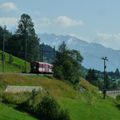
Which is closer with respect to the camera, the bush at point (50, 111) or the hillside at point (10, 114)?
the hillside at point (10, 114)

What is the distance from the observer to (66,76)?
3199 inches

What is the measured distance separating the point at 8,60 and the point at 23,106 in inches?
3226

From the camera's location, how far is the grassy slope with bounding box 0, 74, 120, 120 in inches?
2121

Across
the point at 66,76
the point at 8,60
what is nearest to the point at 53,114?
the point at 66,76

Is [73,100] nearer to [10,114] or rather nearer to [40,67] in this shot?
[10,114]

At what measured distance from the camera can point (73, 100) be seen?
202 feet

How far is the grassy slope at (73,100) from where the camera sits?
53875 mm

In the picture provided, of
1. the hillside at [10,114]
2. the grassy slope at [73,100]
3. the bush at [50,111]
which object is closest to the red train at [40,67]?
the grassy slope at [73,100]

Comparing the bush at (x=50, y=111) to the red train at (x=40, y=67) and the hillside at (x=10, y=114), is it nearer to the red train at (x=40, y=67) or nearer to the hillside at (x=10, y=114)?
the hillside at (x=10, y=114)

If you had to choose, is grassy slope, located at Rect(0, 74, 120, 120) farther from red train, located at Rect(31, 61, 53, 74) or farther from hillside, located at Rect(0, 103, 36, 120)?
red train, located at Rect(31, 61, 53, 74)

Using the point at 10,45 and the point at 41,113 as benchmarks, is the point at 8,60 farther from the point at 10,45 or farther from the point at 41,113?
the point at 41,113

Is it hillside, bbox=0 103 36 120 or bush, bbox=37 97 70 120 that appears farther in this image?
bush, bbox=37 97 70 120

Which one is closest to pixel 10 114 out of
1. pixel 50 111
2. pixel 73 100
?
pixel 50 111

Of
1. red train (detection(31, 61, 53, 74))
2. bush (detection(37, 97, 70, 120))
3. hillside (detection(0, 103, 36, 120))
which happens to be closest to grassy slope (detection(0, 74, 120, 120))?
bush (detection(37, 97, 70, 120))
